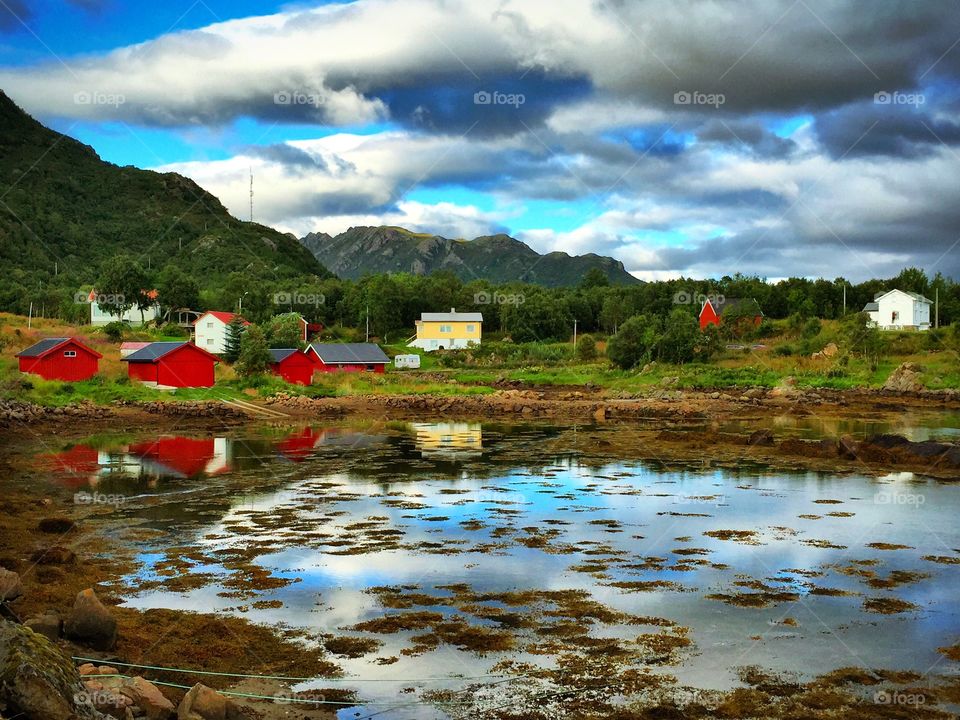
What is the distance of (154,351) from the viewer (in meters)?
57.9

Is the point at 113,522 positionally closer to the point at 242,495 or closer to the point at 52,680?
the point at 242,495

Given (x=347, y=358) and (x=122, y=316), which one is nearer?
(x=347, y=358)

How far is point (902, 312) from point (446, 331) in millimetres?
49314

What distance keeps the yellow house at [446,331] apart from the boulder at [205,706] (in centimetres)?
8765

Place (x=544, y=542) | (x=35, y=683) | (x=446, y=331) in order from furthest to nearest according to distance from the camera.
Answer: (x=446, y=331) → (x=544, y=542) → (x=35, y=683)

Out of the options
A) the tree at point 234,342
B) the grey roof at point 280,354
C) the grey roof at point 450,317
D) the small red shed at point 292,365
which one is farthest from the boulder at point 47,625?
the grey roof at point 450,317

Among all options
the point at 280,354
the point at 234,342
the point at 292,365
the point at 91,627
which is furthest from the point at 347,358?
the point at 91,627

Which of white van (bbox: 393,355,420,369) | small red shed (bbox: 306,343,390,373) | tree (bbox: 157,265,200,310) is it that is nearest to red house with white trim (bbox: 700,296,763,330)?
white van (bbox: 393,355,420,369)

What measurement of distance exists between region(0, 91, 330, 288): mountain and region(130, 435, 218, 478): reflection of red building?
92962 millimetres

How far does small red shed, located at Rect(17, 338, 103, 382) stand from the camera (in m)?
52.9

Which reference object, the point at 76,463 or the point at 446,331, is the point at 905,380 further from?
the point at 76,463

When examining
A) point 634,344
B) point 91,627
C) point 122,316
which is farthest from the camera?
point 122,316

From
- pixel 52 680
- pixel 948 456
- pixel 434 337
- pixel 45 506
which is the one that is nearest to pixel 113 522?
pixel 45 506

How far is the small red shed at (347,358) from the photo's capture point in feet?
240
